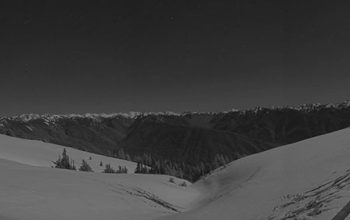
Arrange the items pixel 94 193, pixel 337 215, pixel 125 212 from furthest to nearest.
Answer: pixel 94 193
pixel 125 212
pixel 337 215

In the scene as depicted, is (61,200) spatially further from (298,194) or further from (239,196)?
(298,194)

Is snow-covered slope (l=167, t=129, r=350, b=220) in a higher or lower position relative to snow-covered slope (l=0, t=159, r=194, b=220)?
lower

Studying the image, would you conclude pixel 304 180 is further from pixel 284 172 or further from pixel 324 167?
pixel 284 172

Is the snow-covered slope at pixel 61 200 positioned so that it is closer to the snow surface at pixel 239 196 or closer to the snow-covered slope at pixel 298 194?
the snow surface at pixel 239 196

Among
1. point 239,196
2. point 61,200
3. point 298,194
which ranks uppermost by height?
point 61,200

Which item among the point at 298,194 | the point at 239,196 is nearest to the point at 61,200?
the point at 239,196

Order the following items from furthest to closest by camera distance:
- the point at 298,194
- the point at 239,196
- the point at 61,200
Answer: the point at 61,200 < the point at 239,196 < the point at 298,194

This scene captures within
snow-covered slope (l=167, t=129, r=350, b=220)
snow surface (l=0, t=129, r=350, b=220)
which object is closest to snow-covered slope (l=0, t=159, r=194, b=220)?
snow surface (l=0, t=129, r=350, b=220)

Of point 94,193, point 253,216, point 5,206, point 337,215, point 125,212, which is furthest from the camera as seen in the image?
point 94,193

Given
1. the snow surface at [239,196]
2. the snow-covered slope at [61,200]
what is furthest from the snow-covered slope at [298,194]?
the snow-covered slope at [61,200]

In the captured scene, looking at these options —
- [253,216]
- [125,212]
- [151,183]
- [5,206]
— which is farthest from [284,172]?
[151,183]

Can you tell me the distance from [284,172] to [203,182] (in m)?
33.6

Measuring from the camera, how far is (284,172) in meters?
22.5

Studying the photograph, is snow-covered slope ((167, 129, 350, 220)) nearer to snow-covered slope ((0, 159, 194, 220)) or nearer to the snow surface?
the snow surface
